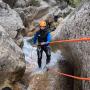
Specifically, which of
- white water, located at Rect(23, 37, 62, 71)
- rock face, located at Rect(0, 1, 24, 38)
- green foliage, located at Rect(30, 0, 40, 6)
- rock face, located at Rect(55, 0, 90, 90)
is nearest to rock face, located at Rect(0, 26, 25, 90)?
white water, located at Rect(23, 37, 62, 71)

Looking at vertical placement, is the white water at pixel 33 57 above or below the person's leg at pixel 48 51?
below

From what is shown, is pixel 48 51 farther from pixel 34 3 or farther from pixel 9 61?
pixel 34 3

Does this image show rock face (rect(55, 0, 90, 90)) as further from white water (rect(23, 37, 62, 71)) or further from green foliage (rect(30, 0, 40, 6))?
green foliage (rect(30, 0, 40, 6))

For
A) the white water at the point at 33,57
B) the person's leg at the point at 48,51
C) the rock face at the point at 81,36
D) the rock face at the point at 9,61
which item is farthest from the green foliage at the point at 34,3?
the rock face at the point at 81,36

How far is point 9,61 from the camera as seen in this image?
11.9 meters

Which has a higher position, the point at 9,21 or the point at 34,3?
the point at 9,21

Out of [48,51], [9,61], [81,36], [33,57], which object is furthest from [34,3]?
[81,36]

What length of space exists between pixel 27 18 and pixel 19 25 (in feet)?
33.0

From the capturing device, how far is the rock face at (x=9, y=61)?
11.8 metres

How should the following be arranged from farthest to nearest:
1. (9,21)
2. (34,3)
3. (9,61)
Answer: (34,3), (9,21), (9,61)

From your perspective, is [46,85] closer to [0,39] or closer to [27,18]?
[0,39]

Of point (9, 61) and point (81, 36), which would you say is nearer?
point (81, 36)

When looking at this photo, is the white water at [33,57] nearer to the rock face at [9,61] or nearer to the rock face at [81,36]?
the rock face at [9,61]

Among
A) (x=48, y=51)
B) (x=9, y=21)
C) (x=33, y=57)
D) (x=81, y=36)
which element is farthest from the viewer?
(x=9, y=21)
